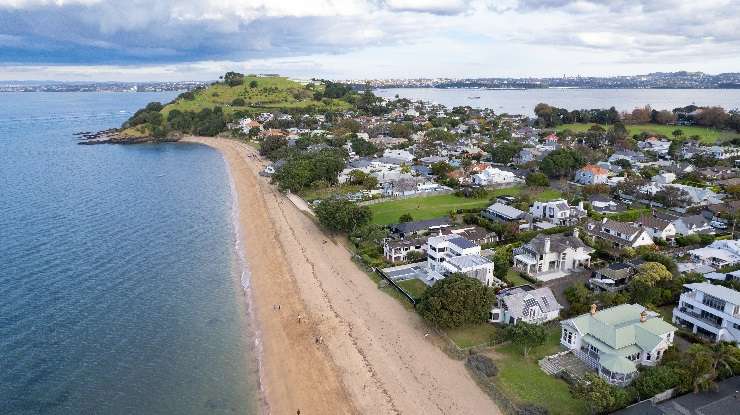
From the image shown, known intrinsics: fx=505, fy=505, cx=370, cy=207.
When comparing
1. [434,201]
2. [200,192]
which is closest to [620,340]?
Answer: [434,201]

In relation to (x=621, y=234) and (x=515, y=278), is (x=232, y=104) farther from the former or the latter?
(x=515, y=278)

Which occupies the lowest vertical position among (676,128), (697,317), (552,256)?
(697,317)

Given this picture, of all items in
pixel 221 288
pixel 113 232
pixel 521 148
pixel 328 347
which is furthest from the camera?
pixel 521 148

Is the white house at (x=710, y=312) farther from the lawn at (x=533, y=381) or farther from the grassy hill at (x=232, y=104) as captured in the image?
the grassy hill at (x=232, y=104)

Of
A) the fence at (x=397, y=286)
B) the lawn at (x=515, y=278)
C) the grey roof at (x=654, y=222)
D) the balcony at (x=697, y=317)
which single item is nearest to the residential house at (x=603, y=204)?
the grey roof at (x=654, y=222)

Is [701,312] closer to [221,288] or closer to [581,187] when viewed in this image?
[221,288]

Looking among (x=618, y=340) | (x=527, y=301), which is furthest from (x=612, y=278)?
(x=618, y=340)

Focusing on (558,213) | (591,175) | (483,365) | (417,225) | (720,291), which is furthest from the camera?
(591,175)

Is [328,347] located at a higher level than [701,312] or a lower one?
lower
